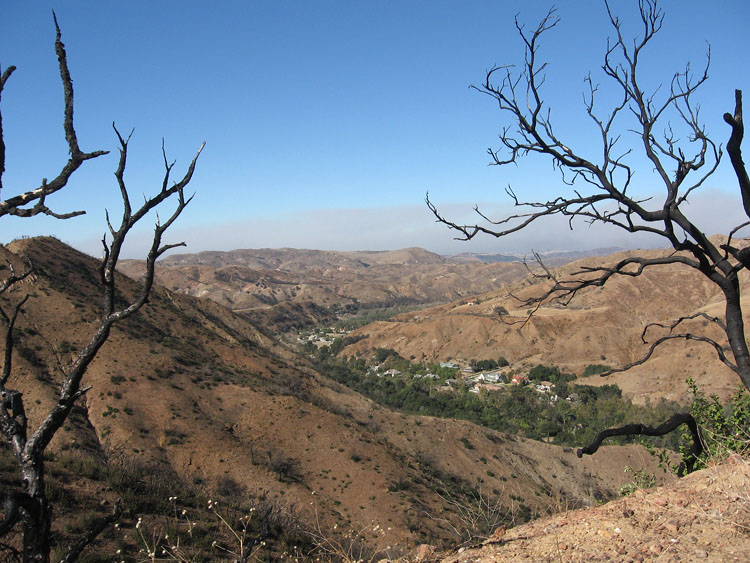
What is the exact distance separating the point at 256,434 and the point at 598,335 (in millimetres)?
59301

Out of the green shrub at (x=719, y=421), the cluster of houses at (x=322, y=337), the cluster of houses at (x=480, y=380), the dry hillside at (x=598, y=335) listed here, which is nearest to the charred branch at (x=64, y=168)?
the green shrub at (x=719, y=421)

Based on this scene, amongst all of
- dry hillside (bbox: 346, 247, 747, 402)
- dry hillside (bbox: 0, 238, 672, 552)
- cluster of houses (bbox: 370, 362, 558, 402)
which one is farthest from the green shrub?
cluster of houses (bbox: 370, 362, 558, 402)

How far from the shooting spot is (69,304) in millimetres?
28547

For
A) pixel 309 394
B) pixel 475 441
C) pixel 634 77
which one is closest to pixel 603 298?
pixel 475 441

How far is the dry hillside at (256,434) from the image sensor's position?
1752 centimetres

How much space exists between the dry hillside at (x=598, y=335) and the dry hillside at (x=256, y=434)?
987 inches

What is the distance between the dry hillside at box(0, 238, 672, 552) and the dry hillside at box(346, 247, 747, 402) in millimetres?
25064

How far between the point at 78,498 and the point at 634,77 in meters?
10.4

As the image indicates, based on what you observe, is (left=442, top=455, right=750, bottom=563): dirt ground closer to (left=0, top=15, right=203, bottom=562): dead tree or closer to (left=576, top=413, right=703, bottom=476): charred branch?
(left=576, top=413, right=703, bottom=476): charred branch

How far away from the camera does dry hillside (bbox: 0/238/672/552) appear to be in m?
17.5

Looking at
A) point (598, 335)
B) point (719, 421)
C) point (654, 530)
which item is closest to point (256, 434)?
point (719, 421)

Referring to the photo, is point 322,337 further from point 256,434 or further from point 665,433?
point 665,433

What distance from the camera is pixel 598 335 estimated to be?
66.2m

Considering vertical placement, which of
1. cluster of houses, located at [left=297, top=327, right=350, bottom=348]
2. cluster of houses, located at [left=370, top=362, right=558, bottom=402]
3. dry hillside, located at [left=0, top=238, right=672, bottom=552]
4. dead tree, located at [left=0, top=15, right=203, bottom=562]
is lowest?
cluster of houses, located at [left=370, top=362, right=558, bottom=402]
